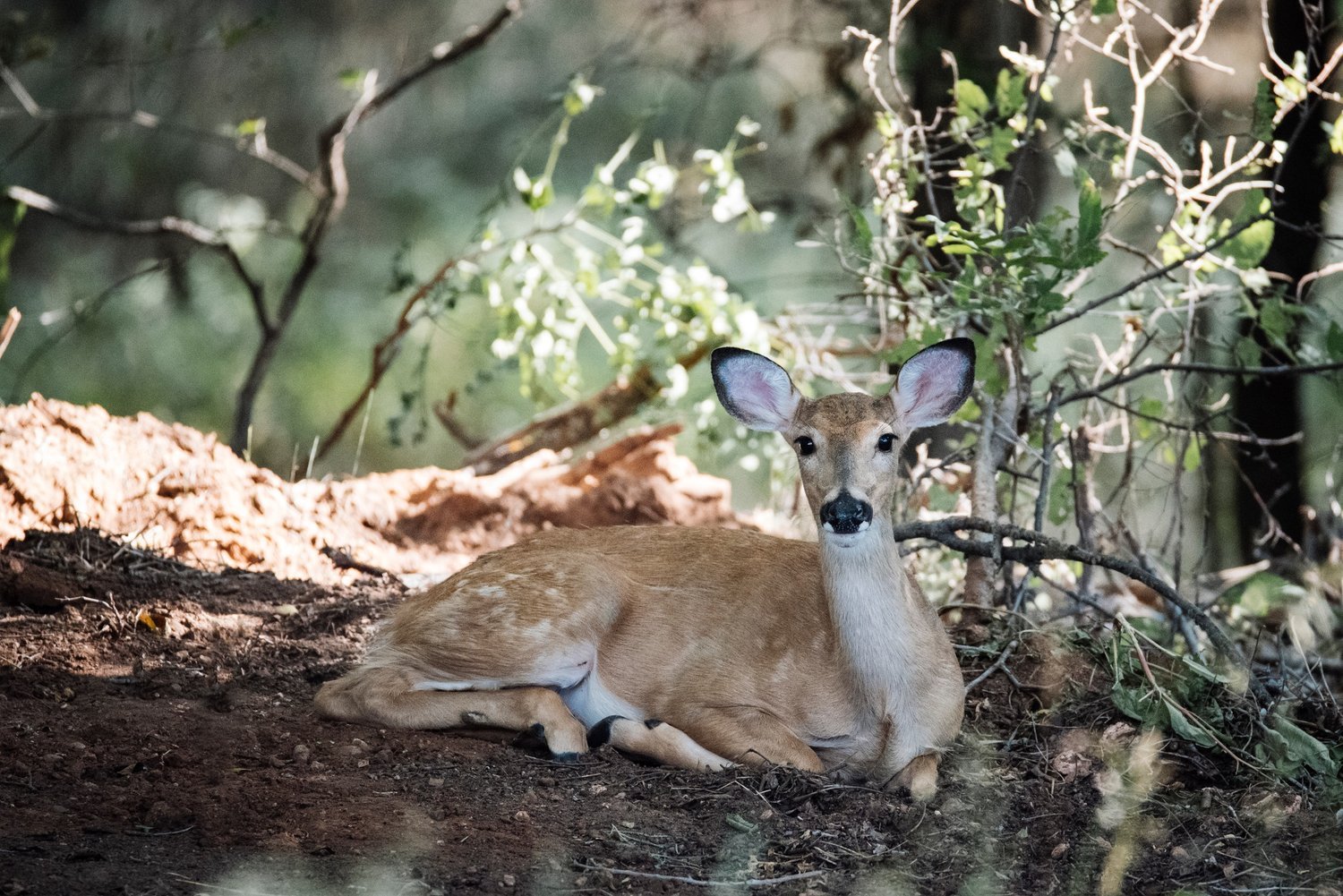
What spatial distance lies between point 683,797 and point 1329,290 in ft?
20.1

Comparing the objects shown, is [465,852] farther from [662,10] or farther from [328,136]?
[662,10]

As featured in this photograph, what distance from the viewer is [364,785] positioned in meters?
3.81

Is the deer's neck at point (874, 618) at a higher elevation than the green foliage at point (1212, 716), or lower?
higher

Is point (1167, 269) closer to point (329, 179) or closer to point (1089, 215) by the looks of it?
point (1089, 215)

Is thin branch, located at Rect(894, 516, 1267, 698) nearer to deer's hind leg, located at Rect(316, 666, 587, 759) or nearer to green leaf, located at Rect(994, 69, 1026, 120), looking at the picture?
deer's hind leg, located at Rect(316, 666, 587, 759)

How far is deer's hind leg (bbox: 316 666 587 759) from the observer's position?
4.37 m

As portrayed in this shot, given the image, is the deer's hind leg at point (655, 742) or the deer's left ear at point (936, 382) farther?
the deer's left ear at point (936, 382)

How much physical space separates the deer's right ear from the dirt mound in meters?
2.22

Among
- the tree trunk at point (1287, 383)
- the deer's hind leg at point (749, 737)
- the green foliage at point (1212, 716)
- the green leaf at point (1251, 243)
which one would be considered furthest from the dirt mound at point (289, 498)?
the tree trunk at point (1287, 383)

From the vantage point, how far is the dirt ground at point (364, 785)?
3.30 metres

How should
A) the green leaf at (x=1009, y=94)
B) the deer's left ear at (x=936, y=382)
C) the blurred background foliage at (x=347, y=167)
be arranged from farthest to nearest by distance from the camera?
the blurred background foliage at (x=347, y=167) → the green leaf at (x=1009, y=94) → the deer's left ear at (x=936, y=382)

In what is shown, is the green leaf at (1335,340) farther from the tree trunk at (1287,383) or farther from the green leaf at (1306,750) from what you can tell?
the tree trunk at (1287,383)

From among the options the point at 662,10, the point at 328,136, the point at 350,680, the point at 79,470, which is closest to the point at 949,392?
the point at 350,680

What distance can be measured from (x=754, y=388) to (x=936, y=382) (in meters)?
0.60
